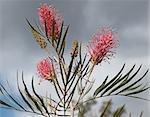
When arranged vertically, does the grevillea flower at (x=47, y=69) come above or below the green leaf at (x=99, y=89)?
above

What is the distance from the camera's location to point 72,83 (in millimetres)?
2246

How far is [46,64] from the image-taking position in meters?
2.36

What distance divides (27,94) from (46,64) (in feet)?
0.74

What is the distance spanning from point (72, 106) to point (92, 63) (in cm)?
29

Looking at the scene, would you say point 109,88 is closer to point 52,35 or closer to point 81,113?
point 81,113

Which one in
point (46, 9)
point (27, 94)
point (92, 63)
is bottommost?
point (27, 94)

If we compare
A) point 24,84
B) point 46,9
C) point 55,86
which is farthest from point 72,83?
point 46,9

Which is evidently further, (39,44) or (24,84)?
(39,44)

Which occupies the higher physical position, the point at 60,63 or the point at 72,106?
the point at 60,63

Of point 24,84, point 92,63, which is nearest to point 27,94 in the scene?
point 24,84

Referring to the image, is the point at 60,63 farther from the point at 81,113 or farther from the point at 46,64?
the point at 81,113

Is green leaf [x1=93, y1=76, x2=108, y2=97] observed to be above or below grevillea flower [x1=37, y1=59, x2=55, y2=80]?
below

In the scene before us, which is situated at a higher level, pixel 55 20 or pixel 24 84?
pixel 55 20

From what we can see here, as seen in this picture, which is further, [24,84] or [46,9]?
[46,9]
